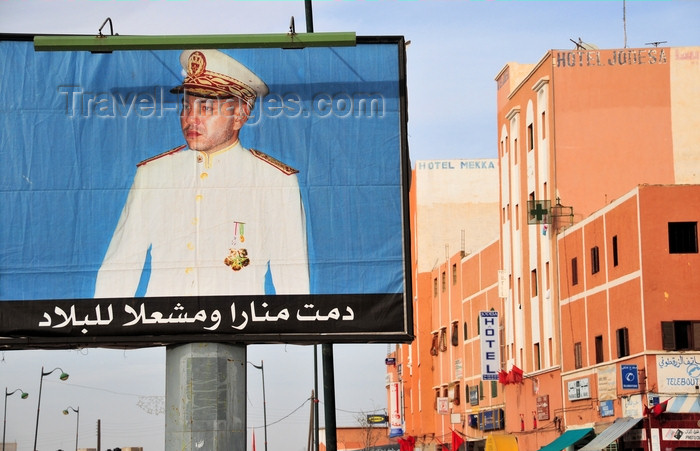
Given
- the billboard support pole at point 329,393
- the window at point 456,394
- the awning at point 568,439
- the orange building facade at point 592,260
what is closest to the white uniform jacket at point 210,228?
the billboard support pole at point 329,393

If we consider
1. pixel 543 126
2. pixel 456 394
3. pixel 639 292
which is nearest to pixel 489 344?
pixel 543 126

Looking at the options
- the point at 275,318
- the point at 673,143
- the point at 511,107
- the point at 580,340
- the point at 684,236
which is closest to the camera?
the point at 275,318

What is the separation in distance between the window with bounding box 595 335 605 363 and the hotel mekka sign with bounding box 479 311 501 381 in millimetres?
14870

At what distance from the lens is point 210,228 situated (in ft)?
68.6

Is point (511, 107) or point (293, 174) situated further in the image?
point (511, 107)

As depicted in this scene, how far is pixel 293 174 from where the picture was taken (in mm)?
21094

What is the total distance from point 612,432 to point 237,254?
2206 cm

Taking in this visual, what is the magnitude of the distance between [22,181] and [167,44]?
11.5 feet

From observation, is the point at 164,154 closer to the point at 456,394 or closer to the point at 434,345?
the point at 456,394

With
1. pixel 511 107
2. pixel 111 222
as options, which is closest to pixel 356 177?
pixel 111 222

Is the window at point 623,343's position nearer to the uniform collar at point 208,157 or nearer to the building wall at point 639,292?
the building wall at point 639,292

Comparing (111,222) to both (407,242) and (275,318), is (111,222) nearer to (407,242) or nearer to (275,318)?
(275,318)

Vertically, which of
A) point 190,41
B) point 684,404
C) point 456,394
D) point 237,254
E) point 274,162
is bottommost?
point 684,404

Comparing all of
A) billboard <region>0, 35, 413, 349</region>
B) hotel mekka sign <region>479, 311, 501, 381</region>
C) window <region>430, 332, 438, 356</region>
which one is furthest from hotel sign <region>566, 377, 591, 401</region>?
window <region>430, 332, 438, 356</region>
